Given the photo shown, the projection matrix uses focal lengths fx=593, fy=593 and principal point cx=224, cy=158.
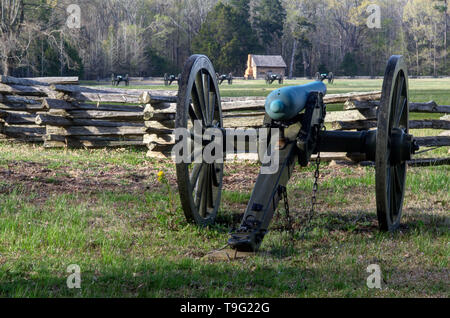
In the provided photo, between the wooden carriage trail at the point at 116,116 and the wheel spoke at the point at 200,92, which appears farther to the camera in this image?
the wooden carriage trail at the point at 116,116

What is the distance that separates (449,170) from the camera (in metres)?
9.18

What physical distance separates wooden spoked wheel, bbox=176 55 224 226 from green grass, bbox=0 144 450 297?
231 mm

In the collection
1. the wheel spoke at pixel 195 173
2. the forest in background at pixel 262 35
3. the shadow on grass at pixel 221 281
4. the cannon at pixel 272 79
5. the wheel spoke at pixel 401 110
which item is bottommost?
the shadow on grass at pixel 221 281

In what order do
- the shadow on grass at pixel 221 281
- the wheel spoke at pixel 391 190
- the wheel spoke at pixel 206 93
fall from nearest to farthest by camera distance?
the shadow on grass at pixel 221 281
the wheel spoke at pixel 391 190
the wheel spoke at pixel 206 93

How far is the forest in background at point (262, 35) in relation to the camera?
6431cm

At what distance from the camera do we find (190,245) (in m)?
4.81

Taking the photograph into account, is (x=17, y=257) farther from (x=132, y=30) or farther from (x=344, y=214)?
(x=132, y=30)

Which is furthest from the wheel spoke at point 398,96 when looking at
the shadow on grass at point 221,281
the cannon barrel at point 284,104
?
the shadow on grass at point 221,281

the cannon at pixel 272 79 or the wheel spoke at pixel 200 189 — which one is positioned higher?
the cannon at pixel 272 79

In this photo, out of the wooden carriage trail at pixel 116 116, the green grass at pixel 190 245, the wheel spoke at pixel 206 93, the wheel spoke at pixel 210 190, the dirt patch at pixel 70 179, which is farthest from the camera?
the wooden carriage trail at pixel 116 116

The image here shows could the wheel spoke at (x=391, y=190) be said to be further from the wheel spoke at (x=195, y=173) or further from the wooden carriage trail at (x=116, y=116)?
the wooden carriage trail at (x=116, y=116)

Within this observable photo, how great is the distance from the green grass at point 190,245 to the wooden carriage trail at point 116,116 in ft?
8.36

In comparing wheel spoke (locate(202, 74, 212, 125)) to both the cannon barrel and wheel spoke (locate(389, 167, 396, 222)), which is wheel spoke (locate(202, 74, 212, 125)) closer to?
the cannon barrel

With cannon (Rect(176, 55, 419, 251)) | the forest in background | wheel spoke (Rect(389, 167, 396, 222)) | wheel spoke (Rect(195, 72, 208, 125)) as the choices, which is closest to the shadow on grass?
cannon (Rect(176, 55, 419, 251))
